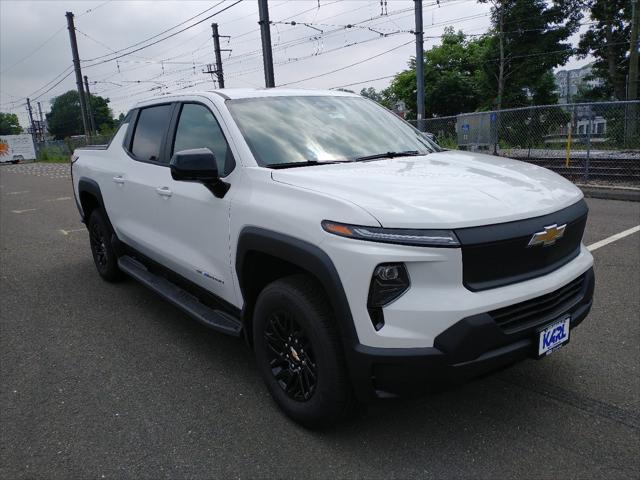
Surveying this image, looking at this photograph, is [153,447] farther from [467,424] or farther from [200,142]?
[200,142]

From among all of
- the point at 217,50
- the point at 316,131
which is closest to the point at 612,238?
the point at 316,131

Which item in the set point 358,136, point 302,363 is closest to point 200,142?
point 358,136

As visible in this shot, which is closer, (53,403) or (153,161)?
(53,403)

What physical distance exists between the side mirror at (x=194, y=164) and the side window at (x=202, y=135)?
203mm

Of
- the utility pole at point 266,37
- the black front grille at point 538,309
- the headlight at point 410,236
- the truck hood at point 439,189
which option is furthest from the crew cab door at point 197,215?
the utility pole at point 266,37

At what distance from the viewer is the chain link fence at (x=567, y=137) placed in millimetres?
11992

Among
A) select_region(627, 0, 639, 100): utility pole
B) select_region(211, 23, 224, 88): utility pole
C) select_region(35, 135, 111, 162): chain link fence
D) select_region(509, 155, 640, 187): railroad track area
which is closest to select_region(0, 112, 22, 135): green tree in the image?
select_region(35, 135, 111, 162): chain link fence

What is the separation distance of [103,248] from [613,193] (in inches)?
378

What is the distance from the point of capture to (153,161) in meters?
4.02

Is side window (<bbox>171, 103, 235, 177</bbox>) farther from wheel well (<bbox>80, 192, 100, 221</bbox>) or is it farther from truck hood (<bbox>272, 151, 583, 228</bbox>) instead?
wheel well (<bbox>80, 192, 100, 221</bbox>)

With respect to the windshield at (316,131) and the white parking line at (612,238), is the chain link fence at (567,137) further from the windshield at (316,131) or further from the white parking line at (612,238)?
the windshield at (316,131)

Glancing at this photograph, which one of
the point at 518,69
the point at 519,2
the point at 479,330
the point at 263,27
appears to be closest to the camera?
the point at 479,330

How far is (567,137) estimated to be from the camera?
1409 cm

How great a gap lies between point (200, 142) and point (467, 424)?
235 cm
